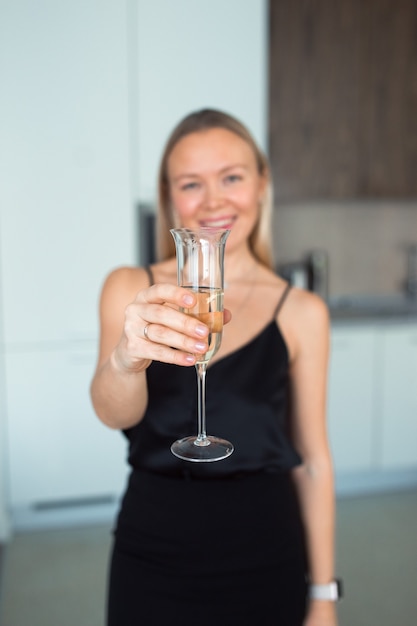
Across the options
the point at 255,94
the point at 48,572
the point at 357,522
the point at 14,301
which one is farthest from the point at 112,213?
the point at 357,522

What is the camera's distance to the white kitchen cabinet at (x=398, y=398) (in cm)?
342

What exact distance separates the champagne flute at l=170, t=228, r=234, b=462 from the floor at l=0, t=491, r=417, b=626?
5.88 feet

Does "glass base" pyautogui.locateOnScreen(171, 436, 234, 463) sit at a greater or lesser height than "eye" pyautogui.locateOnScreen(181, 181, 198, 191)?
lesser

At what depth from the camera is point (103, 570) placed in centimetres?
279

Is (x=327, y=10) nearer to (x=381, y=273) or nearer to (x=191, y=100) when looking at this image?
(x=191, y=100)

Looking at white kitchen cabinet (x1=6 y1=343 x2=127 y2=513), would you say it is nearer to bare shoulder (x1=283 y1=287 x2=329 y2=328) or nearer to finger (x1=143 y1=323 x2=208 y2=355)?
bare shoulder (x1=283 y1=287 x2=329 y2=328)

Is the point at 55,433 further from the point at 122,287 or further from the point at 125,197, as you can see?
the point at 122,287

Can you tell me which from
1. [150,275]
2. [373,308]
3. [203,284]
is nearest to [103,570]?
[150,275]

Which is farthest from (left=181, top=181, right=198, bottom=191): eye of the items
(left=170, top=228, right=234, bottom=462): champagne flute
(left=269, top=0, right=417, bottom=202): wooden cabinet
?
(left=269, top=0, right=417, bottom=202): wooden cabinet

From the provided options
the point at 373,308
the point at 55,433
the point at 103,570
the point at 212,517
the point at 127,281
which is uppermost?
the point at 127,281

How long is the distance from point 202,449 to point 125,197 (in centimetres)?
248

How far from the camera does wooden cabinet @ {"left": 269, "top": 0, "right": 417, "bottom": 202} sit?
3.45 metres

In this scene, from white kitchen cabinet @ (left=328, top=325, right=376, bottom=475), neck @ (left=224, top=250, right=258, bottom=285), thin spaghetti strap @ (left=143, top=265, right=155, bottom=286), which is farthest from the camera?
white kitchen cabinet @ (left=328, top=325, right=376, bottom=475)

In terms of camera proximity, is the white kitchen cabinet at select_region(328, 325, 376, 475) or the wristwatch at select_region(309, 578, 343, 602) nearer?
the wristwatch at select_region(309, 578, 343, 602)
